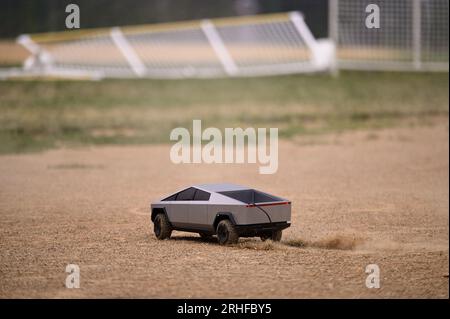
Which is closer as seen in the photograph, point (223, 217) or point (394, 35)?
point (223, 217)

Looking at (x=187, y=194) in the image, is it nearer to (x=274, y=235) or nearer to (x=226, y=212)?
(x=226, y=212)

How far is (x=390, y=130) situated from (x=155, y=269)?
15.8m

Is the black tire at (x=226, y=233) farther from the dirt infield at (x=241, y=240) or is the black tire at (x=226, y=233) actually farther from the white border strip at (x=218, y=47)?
the white border strip at (x=218, y=47)

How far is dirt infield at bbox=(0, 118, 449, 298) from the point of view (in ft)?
28.1

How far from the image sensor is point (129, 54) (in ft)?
98.5

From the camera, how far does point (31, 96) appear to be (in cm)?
2803

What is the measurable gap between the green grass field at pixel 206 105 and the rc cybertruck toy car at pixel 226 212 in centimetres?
1258

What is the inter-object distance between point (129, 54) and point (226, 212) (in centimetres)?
2112

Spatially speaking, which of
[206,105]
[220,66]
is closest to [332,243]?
[206,105]

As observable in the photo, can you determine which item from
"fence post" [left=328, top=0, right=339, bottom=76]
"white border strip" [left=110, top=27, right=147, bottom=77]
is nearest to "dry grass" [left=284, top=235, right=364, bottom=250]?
"fence post" [left=328, top=0, right=339, bottom=76]

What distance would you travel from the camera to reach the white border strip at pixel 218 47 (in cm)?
3035

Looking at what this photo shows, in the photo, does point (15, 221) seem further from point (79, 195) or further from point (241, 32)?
point (241, 32)
